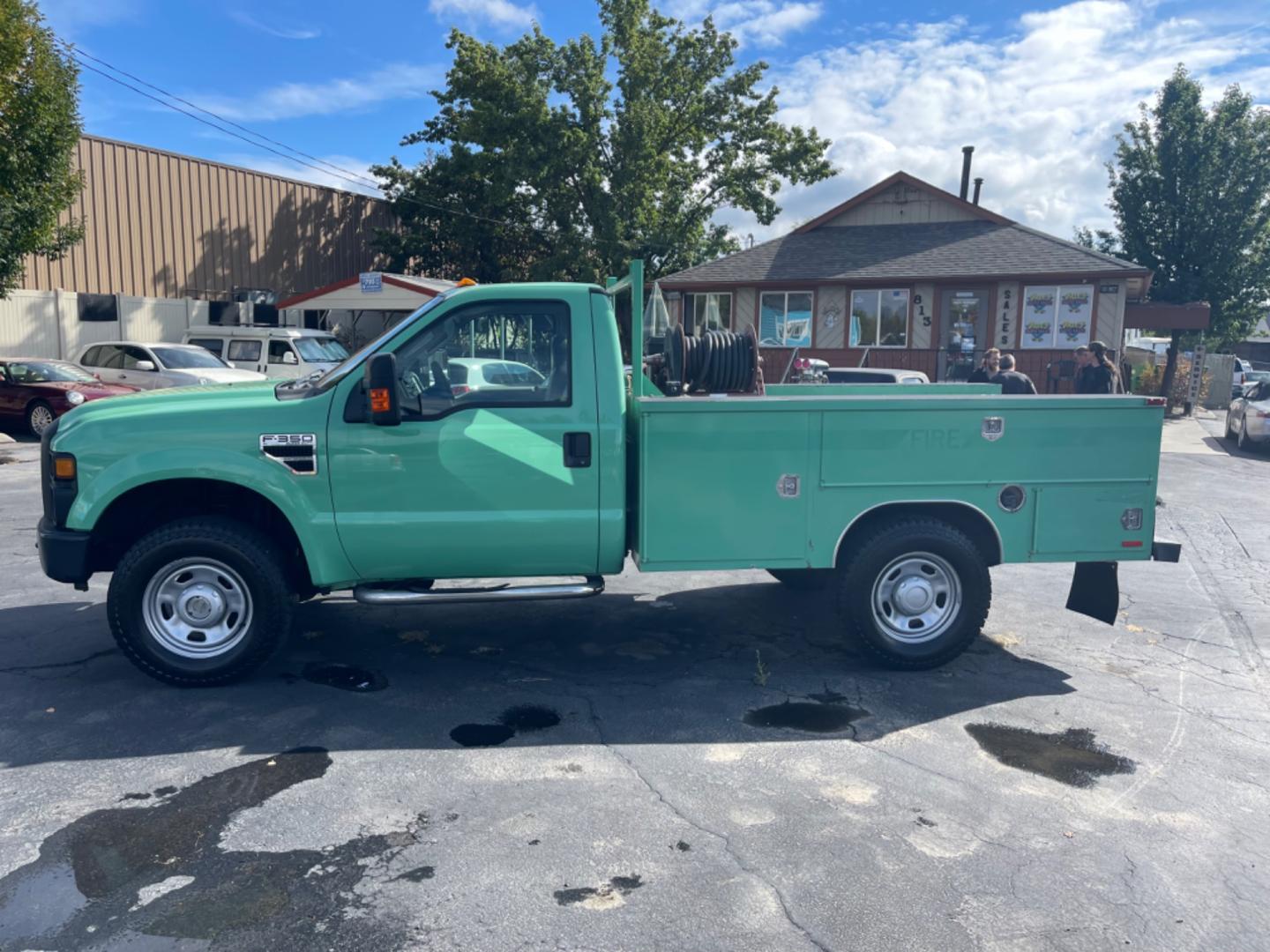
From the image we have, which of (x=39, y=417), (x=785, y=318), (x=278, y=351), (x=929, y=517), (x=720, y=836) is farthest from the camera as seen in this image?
(x=785, y=318)

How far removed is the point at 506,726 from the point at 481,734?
149 mm

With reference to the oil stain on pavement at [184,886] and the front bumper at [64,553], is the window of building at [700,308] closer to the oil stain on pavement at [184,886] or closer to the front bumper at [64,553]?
the front bumper at [64,553]

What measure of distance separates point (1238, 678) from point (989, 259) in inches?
757

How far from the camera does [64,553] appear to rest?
16.3 ft

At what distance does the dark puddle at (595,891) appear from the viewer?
10.9 feet

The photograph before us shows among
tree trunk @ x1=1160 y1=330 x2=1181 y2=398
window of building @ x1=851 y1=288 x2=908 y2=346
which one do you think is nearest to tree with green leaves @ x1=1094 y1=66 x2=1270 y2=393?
tree trunk @ x1=1160 y1=330 x2=1181 y2=398

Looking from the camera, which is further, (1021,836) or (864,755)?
(864,755)

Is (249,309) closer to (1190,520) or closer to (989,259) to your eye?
(989,259)

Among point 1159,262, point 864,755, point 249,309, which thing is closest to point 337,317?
point 249,309

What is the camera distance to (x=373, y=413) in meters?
4.91

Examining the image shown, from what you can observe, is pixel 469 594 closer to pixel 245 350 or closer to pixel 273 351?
pixel 273 351

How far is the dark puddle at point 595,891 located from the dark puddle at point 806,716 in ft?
5.12

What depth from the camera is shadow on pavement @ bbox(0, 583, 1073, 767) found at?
4691mm

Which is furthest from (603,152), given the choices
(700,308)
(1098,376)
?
(1098,376)
